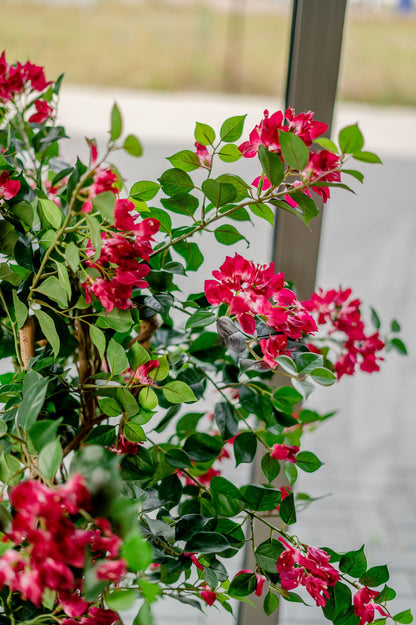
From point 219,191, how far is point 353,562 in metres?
0.43

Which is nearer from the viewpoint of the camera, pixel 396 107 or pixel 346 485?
pixel 396 107

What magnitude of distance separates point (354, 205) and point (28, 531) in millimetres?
1412

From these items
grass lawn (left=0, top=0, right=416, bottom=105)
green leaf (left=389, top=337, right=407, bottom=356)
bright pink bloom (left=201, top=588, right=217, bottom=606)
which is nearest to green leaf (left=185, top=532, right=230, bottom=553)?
bright pink bloom (left=201, top=588, right=217, bottom=606)

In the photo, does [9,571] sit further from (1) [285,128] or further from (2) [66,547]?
(1) [285,128]

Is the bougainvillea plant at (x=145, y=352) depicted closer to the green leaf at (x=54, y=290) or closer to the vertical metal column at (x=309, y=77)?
the green leaf at (x=54, y=290)

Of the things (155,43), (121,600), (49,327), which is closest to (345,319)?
(49,327)

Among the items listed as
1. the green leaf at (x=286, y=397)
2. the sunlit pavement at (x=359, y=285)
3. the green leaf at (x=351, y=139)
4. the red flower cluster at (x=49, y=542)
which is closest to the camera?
the red flower cluster at (x=49, y=542)

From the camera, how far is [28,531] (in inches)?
14.8

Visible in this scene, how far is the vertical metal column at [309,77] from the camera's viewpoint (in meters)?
0.86

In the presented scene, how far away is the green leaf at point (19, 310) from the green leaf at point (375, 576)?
472mm

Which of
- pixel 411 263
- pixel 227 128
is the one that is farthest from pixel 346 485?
pixel 227 128

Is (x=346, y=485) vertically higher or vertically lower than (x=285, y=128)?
lower

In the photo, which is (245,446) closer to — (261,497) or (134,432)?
(261,497)

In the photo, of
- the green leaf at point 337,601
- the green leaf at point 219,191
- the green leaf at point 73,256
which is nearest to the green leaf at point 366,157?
the green leaf at point 219,191
